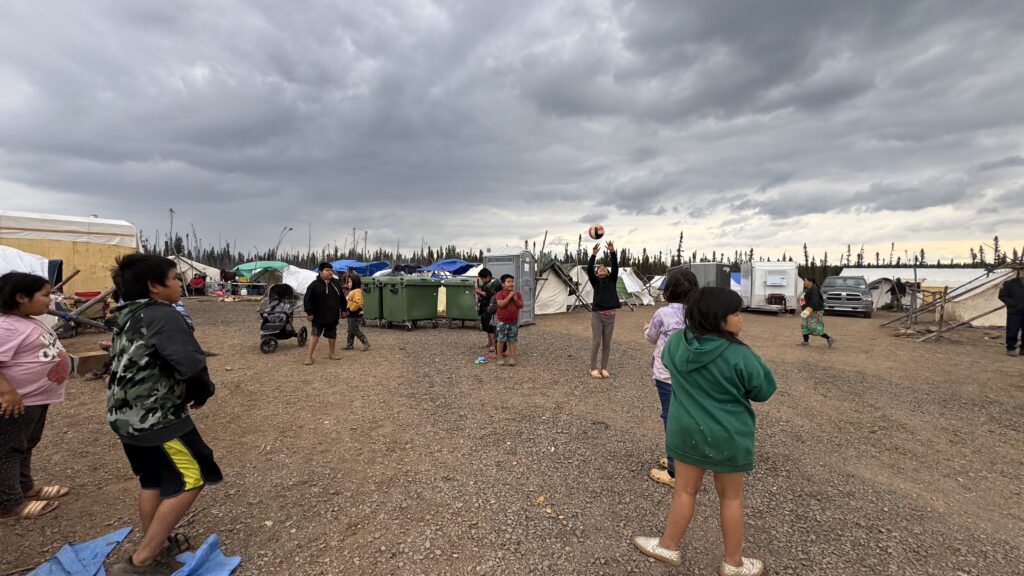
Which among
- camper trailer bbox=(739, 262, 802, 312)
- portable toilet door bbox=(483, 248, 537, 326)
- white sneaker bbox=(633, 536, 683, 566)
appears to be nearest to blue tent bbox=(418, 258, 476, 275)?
portable toilet door bbox=(483, 248, 537, 326)

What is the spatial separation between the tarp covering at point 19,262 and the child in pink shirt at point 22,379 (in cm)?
934

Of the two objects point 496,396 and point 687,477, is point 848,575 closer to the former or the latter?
point 687,477

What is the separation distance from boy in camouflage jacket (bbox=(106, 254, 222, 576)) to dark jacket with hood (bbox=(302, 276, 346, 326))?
18.8 feet

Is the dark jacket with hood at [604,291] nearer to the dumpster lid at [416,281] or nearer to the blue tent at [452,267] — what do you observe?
the dumpster lid at [416,281]

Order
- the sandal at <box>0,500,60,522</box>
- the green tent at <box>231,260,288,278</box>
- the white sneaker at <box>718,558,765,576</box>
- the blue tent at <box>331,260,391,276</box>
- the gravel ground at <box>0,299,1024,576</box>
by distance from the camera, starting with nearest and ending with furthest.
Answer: the white sneaker at <box>718,558,765,576</box>
the gravel ground at <box>0,299,1024,576</box>
the sandal at <box>0,500,60,522</box>
the green tent at <box>231,260,288,278</box>
the blue tent at <box>331,260,391,276</box>

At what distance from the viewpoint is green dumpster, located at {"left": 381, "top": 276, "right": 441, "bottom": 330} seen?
12.6 meters

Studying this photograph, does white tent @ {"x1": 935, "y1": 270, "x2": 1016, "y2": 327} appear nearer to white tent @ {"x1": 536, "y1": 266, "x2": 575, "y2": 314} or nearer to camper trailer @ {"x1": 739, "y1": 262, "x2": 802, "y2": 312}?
camper trailer @ {"x1": 739, "y1": 262, "x2": 802, "y2": 312}

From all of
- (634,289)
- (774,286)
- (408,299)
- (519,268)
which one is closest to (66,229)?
(408,299)

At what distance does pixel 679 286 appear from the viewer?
3.57 m

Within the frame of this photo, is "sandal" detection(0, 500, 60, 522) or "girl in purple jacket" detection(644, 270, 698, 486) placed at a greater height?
"girl in purple jacket" detection(644, 270, 698, 486)

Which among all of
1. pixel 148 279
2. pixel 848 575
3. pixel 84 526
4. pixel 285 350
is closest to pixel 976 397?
pixel 848 575

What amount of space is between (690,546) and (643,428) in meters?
2.18

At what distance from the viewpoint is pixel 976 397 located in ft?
21.2

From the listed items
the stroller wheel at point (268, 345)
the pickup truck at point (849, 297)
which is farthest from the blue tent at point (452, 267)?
the pickup truck at point (849, 297)
